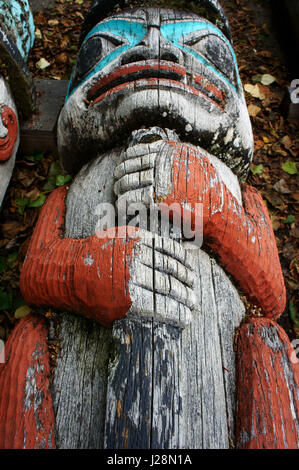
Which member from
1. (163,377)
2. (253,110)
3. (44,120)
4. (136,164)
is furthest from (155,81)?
(253,110)

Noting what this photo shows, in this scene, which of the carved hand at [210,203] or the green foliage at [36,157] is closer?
the carved hand at [210,203]

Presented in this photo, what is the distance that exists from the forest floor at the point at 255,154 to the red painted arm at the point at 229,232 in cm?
86

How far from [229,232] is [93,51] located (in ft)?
5.44

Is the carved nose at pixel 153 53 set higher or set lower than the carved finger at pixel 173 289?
higher

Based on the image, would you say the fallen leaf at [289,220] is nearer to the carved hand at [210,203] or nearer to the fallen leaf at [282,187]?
the fallen leaf at [282,187]

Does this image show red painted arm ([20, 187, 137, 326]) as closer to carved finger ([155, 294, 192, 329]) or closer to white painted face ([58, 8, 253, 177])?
carved finger ([155, 294, 192, 329])

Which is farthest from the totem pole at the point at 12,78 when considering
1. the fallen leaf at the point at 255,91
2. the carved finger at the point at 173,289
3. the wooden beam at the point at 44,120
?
the fallen leaf at the point at 255,91

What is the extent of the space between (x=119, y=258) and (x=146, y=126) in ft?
3.22

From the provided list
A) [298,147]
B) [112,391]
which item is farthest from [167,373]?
[298,147]

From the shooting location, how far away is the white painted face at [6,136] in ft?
7.97

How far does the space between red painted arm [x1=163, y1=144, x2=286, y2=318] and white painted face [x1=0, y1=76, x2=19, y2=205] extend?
128cm

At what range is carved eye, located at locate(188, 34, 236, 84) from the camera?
2395 mm

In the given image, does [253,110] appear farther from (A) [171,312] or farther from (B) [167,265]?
(A) [171,312]
